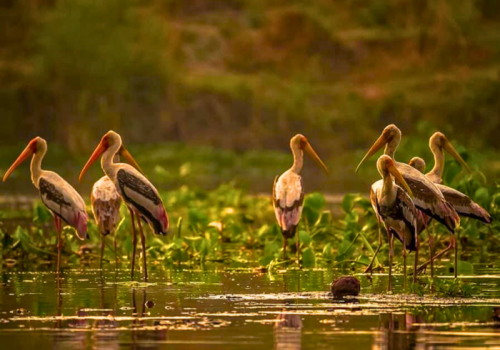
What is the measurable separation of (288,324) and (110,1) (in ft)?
164

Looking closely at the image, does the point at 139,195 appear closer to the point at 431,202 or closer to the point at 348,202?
the point at 431,202

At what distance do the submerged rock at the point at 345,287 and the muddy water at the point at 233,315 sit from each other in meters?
0.09

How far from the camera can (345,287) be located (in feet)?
43.4

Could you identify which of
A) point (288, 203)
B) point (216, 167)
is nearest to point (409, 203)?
point (288, 203)

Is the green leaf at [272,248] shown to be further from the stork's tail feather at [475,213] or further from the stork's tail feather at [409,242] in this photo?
the stork's tail feather at [409,242]

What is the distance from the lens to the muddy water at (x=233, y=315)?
415 inches

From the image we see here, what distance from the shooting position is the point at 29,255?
18.3 metres

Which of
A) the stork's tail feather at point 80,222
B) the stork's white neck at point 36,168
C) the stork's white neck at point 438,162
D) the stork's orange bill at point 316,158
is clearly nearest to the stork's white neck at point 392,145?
the stork's white neck at point 438,162

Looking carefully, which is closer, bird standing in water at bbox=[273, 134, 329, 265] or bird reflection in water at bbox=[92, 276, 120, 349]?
bird reflection in water at bbox=[92, 276, 120, 349]

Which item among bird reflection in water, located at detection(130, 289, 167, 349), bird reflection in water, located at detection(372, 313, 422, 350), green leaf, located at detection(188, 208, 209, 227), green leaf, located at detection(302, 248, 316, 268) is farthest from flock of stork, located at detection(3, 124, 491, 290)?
bird reflection in water, located at detection(130, 289, 167, 349)

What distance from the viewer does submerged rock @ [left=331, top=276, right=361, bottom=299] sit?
1324 centimetres

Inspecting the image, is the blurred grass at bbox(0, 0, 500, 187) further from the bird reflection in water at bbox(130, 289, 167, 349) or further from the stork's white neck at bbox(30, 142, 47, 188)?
the bird reflection in water at bbox(130, 289, 167, 349)

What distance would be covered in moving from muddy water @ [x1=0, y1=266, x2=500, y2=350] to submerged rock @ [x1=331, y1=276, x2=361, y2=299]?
9 centimetres

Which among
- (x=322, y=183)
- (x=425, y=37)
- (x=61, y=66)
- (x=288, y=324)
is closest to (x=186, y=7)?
(x=425, y=37)
